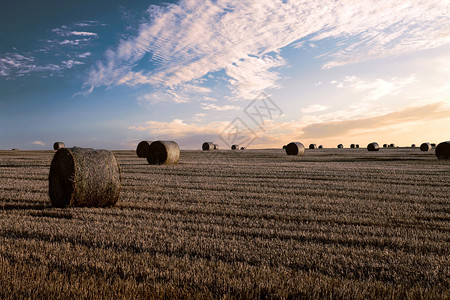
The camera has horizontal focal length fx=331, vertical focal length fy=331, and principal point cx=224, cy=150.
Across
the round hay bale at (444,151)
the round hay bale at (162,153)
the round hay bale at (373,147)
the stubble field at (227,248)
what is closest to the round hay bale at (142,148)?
the round hay bale at (162,153)

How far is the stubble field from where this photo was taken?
376 cm

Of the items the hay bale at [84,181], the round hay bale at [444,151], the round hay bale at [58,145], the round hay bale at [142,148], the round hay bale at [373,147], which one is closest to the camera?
the hay bale at [84,181]

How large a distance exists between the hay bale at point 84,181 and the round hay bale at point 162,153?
13.1 metres

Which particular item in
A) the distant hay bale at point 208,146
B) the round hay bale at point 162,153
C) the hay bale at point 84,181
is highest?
the distant hay bale at point 208,146

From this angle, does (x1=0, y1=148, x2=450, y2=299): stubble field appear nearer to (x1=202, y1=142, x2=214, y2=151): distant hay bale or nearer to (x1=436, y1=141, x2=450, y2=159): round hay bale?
(x1=436, y1=141, x2=450, y2=159): round hay bale

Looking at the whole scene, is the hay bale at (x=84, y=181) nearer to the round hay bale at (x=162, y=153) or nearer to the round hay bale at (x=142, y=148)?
the round hay bale at (x=162, y=153)

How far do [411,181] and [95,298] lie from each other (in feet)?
A: 47.1

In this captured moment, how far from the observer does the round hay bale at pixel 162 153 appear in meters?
22.7

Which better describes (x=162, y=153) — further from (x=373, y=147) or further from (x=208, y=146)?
(x=373, y=147)

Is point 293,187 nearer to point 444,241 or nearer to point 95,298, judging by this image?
point 444,241

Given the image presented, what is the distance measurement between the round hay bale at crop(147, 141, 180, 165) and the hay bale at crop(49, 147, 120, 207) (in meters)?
13.1

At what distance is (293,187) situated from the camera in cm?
1253

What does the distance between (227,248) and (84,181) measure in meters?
5.54

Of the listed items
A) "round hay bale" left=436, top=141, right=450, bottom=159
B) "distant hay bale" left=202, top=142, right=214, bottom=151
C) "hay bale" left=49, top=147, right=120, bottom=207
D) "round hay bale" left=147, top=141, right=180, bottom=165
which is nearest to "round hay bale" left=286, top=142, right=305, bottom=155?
"round hay bale" left=436, top=141, right=450, bottom=159
